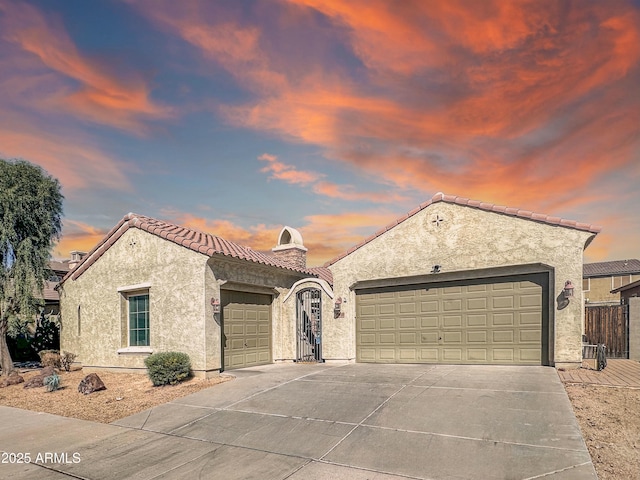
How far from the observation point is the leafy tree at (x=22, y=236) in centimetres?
1442

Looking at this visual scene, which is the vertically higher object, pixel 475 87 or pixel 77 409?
pixel 475 87

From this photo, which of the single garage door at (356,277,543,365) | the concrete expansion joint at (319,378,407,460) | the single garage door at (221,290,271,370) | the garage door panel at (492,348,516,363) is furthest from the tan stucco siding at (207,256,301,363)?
the garage door panel at (492,348,516,363)

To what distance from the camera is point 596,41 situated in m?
10.2

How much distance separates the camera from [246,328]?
14.2 m

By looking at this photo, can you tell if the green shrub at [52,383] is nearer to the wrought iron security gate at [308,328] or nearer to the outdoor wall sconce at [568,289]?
the wrought iron security gate at [308,328]

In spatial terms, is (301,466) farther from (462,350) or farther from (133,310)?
(133,310)

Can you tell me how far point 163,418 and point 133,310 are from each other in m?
6.97

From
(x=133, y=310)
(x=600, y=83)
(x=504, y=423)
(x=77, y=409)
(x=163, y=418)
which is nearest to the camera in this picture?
(x=504, y=423)

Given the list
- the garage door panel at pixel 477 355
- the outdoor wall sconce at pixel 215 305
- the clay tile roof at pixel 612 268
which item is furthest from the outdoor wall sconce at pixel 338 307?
the clay tile roof at pixel 612 268

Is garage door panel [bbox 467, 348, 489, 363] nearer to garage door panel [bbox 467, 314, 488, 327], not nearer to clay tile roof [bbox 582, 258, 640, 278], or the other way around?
garage door panel [bbox 467, 314, 488, 327]

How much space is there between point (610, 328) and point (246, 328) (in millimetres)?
13117

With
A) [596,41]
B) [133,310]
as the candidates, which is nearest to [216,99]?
[133,310]

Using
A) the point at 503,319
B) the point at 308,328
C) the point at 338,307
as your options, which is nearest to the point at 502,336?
the point at 503,319

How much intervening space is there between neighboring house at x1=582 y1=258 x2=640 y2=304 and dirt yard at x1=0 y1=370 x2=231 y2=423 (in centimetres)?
4144
